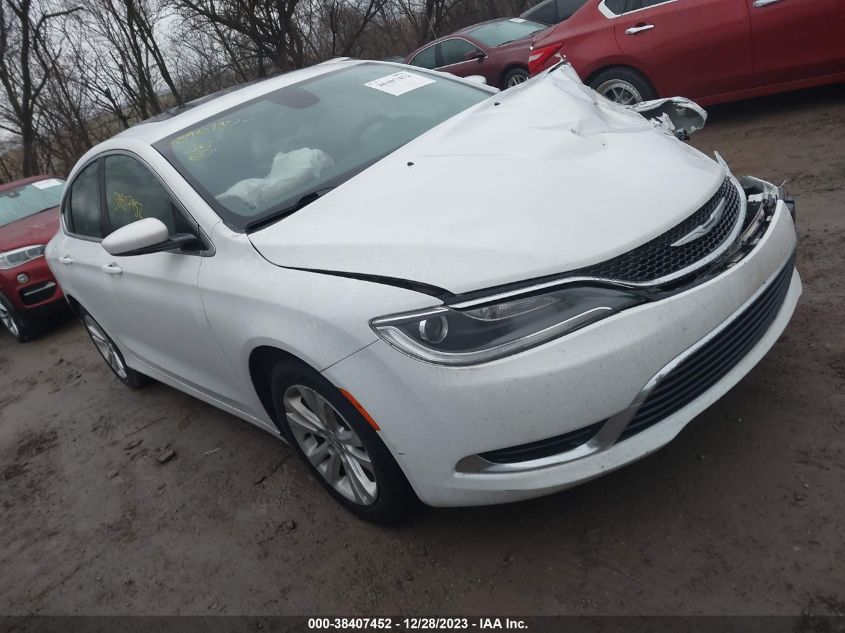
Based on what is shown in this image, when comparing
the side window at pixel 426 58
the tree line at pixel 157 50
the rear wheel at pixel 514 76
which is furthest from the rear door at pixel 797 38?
the tree line at pixel 157 50

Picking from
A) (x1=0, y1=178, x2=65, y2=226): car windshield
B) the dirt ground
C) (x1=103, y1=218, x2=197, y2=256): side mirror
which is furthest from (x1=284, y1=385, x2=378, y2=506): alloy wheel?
(x1=0, y1=178, x2=65, y2=226): car windshield

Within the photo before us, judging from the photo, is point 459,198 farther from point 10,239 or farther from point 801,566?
point 10,239

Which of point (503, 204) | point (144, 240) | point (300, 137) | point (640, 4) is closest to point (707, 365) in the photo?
point (503, 204)

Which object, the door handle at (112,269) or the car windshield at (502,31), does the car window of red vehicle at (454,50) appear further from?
the door handle at (112,269)

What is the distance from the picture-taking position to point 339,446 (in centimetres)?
238

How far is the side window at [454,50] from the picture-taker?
395 inches

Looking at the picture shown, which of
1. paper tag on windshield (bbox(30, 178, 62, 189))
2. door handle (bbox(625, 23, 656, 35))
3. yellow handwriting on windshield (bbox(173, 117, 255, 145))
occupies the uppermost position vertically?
paper tag on windshield (bbox(30, 178, 62, 189))

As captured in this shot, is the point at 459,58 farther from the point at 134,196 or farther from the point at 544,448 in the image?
the point at 544,448

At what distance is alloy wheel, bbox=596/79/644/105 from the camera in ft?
20.5

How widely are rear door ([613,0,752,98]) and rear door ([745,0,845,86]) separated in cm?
10

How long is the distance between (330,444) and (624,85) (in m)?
5.25

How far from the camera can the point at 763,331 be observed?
2.22 metres

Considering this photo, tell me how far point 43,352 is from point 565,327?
226 inches

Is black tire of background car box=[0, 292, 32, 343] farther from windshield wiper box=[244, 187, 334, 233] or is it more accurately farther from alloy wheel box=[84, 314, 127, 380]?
windshield wiper box=[244, 187, 334, 233]
